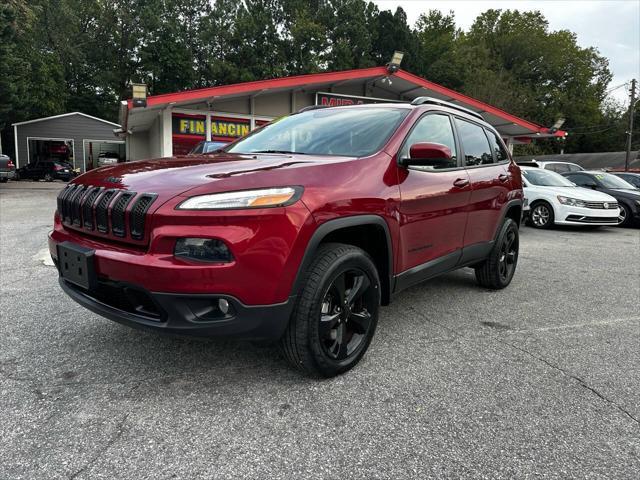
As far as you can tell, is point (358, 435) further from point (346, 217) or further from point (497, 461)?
point (346, 217)

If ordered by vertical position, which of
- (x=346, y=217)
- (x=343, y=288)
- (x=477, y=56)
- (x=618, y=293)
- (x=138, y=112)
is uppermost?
(x=477, y=56)

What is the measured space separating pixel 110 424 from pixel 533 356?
2.61 m

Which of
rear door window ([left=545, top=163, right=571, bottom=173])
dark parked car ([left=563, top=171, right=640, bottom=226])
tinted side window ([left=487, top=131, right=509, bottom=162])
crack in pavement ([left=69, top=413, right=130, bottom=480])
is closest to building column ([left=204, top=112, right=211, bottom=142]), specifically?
dark parked car ([left=563, top=171, right=640, bottom=226])

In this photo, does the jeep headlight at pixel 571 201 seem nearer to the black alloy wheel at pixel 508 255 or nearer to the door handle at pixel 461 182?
the black alloy wheel at pixel 508 255

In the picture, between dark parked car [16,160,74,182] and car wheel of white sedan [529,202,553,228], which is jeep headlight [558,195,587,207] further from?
dark parked car [16,160,74,182]

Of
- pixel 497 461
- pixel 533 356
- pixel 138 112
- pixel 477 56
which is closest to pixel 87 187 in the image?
pixel 497 461

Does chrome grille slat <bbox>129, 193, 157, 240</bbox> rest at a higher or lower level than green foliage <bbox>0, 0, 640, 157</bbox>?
lower

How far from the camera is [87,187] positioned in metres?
2.70

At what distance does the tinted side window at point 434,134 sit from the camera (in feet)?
10.8

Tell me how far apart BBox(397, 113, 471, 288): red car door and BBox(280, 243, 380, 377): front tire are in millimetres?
408

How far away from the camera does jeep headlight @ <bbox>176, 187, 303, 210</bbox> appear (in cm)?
223

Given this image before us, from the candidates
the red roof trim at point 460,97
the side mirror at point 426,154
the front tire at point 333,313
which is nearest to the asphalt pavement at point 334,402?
the front tire at point 333,313

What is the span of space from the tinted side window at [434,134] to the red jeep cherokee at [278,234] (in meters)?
0.02

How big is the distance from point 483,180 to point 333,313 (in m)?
2.25
